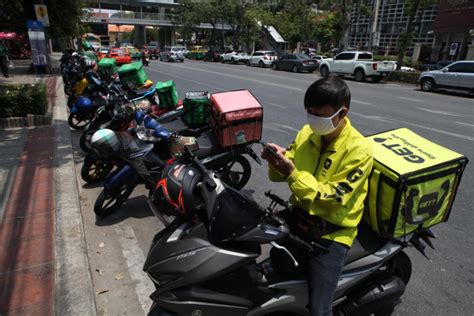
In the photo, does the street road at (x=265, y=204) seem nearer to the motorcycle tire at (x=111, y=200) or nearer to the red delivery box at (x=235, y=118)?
the motorcycle tire at (x=111, y=200)

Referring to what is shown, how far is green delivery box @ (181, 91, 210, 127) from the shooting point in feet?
16.3

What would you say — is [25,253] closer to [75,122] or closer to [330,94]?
[330,94]

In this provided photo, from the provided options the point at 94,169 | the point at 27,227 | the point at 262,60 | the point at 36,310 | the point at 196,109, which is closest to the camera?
the point at 36,310

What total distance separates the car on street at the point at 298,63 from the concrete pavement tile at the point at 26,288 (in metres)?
26.1

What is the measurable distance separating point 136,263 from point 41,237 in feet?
3.30

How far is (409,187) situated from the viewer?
204 cm

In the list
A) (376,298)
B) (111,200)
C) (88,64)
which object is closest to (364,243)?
(376,298)

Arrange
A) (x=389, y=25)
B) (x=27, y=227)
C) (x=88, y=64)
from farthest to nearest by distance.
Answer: (x=389, y=25)
(x=88, y=64)
(x=27, y=227)

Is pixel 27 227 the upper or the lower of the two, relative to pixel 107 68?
lower

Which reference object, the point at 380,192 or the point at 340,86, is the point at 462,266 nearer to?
the point at 380,192

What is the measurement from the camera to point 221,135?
13.8 ft

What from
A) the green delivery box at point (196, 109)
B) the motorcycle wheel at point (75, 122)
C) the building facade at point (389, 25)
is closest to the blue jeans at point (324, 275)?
the green delivery box at point (196, 109)

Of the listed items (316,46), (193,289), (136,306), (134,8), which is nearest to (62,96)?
(136,306)

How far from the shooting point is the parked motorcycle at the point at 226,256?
1.86 metres
